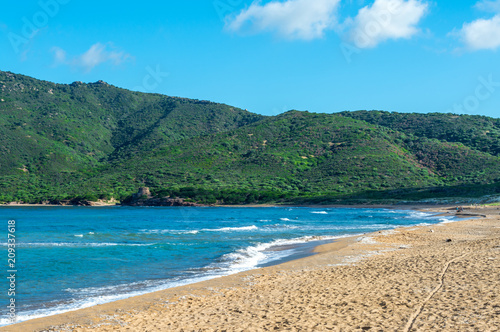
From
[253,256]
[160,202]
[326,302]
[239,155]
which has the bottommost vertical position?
[253,256]

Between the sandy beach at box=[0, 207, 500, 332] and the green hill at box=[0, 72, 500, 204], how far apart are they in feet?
225

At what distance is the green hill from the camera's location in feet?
300

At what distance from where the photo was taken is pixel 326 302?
404 inches

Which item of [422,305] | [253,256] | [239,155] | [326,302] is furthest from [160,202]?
[422,305]

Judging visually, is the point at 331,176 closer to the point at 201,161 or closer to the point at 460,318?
the point at 201,161

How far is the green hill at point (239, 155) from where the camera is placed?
300 feet

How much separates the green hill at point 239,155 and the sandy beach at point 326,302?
225ft

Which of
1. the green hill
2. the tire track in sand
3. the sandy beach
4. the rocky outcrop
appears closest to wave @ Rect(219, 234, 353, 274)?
the sandy beach

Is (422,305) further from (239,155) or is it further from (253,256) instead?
(239,155)

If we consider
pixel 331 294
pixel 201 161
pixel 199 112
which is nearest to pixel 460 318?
pixel 331 294

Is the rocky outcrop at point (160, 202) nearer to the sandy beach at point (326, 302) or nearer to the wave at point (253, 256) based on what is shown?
the wave at point (253, 256)

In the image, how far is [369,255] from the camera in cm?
1850

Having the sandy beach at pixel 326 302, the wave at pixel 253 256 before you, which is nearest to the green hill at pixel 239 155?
the wave at pixel 253 256

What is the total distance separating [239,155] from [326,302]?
10195 cm
